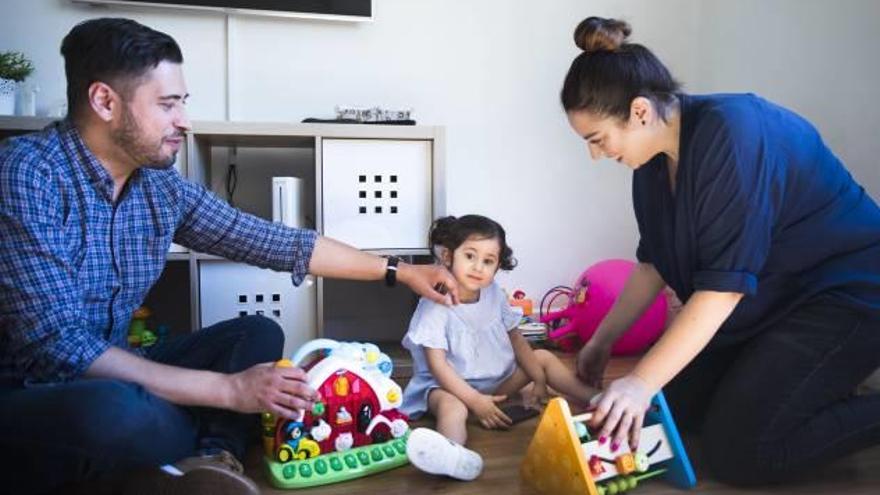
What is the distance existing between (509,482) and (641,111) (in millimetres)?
642

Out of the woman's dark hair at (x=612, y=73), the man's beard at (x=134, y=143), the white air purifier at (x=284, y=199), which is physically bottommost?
the white air purifier at (x=284, y=199)

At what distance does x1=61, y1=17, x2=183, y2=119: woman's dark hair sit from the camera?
1043 mm

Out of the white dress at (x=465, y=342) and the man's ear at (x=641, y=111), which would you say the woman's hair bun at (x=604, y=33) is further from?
the white dress at (x=465, y=342)

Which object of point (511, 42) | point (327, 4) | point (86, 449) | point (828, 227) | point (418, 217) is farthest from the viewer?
point (511, 42)

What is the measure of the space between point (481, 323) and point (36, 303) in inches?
34.9

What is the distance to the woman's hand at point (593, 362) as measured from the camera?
54.4 inches

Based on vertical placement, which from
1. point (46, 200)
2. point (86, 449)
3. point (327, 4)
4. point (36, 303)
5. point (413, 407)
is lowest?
point (413, 407)

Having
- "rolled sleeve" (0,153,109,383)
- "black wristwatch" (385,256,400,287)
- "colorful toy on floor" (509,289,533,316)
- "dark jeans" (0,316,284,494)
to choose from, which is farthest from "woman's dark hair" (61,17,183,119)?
"colorful toy on floor" (509,289,533,316)


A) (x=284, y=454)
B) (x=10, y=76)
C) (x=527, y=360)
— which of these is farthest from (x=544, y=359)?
(x=10, y=76)

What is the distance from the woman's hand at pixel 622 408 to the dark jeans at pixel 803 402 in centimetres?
24

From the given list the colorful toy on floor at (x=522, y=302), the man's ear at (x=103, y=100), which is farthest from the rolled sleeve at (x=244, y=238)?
the colorful toy on floor at (x=522, y=302)

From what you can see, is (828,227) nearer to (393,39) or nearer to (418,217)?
(418,217)

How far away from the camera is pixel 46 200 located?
99cm

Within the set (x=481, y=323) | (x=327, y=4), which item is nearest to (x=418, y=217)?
(x=481, y=323)
